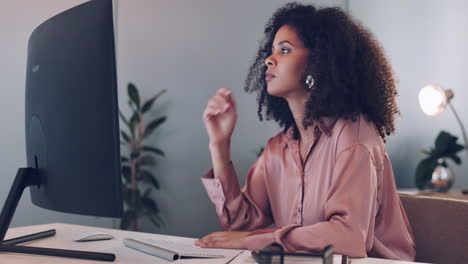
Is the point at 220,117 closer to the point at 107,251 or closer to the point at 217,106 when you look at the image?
the point at 217,106

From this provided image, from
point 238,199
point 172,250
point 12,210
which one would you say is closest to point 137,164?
point 238,199

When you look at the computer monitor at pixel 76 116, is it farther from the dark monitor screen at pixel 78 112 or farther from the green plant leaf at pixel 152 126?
the green plant leaf at pixel 152 126

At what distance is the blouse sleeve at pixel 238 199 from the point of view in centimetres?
155

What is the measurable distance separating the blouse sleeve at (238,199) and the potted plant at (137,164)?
2129mm

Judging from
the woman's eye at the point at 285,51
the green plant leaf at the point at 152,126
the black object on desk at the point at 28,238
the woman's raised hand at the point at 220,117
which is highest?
the woman's eye at the point at 285,51

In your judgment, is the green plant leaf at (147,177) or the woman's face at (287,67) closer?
the woman's face at (287,67)

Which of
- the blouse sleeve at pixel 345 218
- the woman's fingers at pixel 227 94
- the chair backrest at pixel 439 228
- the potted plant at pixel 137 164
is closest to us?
the blouse sleeve at pixel 345 218

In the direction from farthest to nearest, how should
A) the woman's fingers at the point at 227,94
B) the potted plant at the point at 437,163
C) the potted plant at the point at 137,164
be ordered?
the potted plant at the point at 137,164, the potted plant at the point at 437,163, the woman's fingers at the point at 227,94

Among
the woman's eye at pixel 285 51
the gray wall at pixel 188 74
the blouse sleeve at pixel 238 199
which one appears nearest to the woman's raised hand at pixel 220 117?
the blouse sleeve at pixel 238 199

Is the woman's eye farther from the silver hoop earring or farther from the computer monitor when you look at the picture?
the computer monitor

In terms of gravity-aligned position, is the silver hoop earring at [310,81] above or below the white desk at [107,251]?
above

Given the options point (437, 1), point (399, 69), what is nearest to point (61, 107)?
point (399, 69)

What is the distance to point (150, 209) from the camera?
145 inches

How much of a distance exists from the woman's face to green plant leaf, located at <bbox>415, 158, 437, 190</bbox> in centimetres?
180
